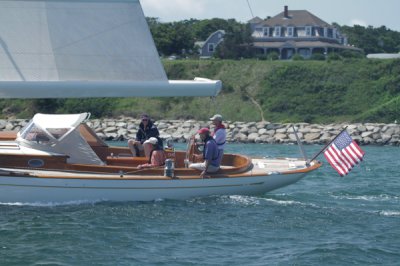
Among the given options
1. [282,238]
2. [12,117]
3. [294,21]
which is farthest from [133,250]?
[294,21]

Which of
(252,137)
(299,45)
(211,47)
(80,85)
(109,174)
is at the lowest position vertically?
(252,137)

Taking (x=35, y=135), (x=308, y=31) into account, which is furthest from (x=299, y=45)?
(x=35, y=135)

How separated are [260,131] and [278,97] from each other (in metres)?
13.3

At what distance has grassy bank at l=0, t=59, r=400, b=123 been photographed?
49.8m

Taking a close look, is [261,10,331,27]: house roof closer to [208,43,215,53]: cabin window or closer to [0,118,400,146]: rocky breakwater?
[208,43,215,53]: cabin window

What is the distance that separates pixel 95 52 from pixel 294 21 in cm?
6780

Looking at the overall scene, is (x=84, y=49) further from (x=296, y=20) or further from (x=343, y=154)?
(x=296, y=20)

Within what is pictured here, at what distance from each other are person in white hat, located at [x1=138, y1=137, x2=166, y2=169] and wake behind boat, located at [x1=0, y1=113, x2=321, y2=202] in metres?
0.17

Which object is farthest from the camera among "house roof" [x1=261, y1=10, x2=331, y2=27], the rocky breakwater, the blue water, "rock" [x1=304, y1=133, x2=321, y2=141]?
"house roof" [x1=261, y1=10, x2=331, y2=27]

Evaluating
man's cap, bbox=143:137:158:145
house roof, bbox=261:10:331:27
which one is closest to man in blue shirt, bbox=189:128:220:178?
man's cap, bbox=143:137:158:145

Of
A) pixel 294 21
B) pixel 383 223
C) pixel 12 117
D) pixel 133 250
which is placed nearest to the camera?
pixel 133 250

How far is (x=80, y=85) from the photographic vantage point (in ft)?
50.3

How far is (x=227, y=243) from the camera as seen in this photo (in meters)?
14.0

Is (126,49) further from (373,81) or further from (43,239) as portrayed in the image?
(373,81)
